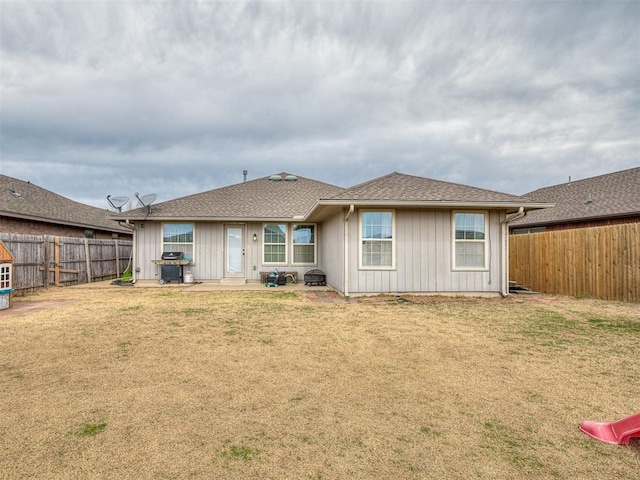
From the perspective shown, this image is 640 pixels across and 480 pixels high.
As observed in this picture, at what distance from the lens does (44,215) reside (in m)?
14.1

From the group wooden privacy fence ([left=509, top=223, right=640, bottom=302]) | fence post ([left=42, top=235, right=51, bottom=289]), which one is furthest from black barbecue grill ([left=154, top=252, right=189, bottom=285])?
wooden privacy fence ([left=509, top=223, right=640, bottom=302])

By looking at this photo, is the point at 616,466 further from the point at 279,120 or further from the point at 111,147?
the point at 111,147

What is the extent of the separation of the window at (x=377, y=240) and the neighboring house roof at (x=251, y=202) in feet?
12.6

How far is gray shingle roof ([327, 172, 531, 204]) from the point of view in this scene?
28.9 ft

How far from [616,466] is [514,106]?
52.8 feet

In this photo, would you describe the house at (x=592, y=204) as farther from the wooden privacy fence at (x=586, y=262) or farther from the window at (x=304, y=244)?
the window at (x=304, y=244)

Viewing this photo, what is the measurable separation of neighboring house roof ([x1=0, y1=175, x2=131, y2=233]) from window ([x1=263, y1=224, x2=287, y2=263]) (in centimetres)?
566

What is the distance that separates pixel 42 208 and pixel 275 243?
1073 cm

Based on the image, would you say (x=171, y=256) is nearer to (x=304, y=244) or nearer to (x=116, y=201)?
(x=116, y=201)

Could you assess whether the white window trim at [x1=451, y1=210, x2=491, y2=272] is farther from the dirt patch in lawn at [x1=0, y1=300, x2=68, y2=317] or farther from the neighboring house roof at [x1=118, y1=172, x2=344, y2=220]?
the dirt patch in lawn at [x1=0, y1=300, x2=68, y2=317]

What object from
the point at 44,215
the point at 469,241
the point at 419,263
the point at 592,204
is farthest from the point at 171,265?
the point at 592,204

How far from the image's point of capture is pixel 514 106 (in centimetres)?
1477

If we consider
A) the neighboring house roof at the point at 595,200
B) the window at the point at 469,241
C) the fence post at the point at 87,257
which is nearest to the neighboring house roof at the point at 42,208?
the fence post at the point at 87,257

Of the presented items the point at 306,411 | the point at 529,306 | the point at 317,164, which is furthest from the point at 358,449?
the point at 317,164
